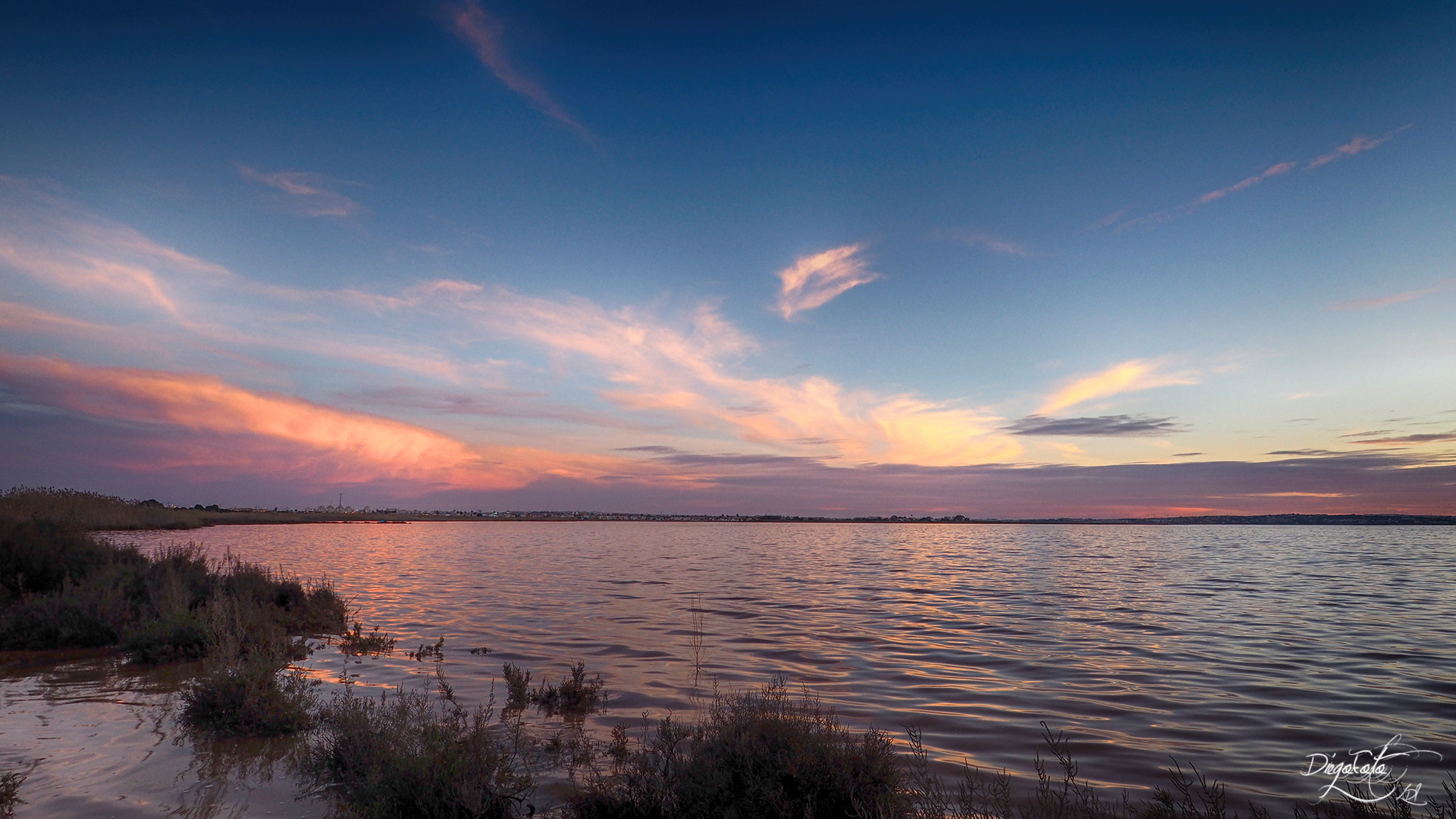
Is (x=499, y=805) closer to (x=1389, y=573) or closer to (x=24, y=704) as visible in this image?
(x=24, y=704)

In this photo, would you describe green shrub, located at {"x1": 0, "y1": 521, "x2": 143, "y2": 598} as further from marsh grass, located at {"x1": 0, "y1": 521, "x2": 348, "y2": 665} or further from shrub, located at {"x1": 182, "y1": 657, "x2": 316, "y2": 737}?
shrub, located at {"x1": 182, "y1": 657, "x2": 316, "y2": 737}

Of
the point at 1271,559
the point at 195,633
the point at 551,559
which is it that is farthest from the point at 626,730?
the point at 1271,559

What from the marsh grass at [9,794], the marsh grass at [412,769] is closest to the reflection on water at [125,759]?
the marsh grass at [9,794]

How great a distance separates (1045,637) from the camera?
15305 millimetres

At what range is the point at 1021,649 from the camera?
46.2ft

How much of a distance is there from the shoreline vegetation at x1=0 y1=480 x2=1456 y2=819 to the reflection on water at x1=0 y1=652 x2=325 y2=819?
0.24m

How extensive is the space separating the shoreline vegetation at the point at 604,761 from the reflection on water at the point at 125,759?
9.6 inches

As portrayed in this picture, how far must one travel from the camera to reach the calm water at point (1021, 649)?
28.7 ft

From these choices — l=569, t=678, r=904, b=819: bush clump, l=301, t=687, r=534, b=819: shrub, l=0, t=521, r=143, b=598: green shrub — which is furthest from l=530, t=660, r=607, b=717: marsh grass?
l=0, t=521, r=143, b=598: green shrub

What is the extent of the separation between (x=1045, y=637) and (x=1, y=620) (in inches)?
831

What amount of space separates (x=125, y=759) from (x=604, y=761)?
15.8ft

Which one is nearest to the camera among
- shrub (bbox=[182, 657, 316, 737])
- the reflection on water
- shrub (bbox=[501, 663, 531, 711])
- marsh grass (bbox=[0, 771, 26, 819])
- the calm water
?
marsh grass (bbox=[0, 771, 26, 819])

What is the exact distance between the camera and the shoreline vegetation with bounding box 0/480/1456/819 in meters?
5.50

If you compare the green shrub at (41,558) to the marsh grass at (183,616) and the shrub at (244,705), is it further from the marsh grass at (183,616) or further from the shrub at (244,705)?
the shrub at (244,705)
